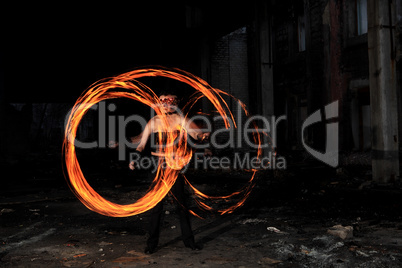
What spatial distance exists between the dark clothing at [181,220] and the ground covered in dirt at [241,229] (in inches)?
6.2

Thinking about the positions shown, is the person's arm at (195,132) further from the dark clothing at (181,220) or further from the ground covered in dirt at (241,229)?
the ground covered in dirt at (241,229)

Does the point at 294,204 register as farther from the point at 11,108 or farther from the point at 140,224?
the point at 11,108

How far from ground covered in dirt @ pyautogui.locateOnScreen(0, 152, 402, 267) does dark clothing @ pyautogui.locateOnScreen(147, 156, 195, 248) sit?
0.51ft

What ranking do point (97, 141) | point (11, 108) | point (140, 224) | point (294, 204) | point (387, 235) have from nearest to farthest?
point (387, 235), point (140, 224), point (294, 204), point (11, 108), point (97, 141)

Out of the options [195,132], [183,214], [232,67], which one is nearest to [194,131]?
[195,132]

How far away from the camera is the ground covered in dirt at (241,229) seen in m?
5.08

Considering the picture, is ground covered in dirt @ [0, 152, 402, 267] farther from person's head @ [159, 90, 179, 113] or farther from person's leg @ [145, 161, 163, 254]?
person's head @ [159, 90, 179, 113]

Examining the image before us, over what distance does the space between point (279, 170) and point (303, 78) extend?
7.56 m

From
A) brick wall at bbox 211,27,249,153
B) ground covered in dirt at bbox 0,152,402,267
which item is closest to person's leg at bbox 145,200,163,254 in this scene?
ground covered in dirt at bbox 0,152,402,267

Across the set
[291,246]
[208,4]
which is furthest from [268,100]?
[291,246]

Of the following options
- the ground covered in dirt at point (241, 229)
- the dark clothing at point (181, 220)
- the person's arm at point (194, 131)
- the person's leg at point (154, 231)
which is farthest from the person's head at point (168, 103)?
the ground covered in dirt at point (241, 229)

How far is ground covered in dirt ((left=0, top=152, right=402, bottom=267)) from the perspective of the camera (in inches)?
200

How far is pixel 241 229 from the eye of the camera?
6684 mm

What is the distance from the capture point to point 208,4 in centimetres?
1647
